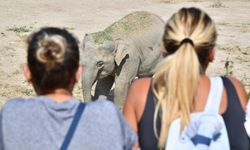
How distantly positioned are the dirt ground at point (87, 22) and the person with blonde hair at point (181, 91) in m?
4.76

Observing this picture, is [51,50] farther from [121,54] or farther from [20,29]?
[20,29]

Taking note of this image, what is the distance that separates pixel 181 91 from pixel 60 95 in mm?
487

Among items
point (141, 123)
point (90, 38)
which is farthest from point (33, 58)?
point (90, 38)

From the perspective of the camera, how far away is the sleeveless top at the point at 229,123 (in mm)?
2453

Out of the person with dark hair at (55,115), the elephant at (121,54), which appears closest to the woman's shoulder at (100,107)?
the person with dark hair at (55,115)

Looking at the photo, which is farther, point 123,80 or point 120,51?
point 123,80

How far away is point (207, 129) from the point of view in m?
2.31

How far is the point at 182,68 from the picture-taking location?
7.92ft

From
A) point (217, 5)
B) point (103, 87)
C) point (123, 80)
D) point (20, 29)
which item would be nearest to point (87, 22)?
point (20, 29)

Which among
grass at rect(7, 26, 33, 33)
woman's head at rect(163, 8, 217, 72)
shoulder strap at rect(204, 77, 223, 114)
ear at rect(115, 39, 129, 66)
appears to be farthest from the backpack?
grass at rect(7, 26, 33, 33)

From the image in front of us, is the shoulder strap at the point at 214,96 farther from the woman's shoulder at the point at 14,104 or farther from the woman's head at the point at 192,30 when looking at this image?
the woman's shoulder at the point at 14,104

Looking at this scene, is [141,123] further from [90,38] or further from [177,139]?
[90,38]

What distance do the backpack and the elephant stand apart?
364 centimetres

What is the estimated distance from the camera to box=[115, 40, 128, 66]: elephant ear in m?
6.16
